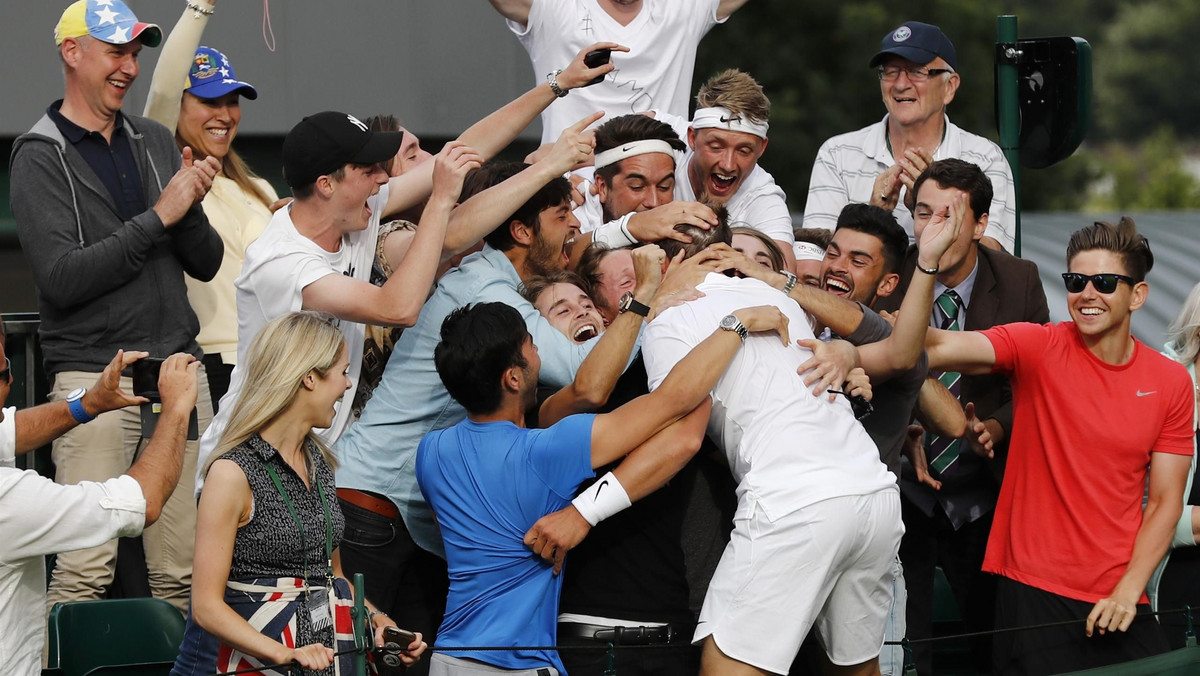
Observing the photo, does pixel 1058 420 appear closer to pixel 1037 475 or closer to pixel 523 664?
pixel 1037 475

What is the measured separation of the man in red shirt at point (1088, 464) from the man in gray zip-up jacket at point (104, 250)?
2557mm

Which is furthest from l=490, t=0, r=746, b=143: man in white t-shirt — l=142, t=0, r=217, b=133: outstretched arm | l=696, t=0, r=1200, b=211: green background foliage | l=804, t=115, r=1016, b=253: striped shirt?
l=696, t=0, r=1200, b=211: green background foliage

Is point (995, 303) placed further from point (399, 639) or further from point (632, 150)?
point (399, 639)

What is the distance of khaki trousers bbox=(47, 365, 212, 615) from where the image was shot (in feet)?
17.6

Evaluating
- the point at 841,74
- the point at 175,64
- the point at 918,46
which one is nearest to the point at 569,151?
the point at 175,64

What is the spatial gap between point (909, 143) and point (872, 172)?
7.3 inches

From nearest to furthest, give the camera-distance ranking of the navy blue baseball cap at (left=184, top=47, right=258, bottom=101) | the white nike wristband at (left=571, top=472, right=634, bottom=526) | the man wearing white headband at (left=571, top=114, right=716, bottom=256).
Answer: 1. the white nike wristband at (left=571, top=472, right=634, bottom=526)
2. the man wearing white headband at (left=571, top=114, right=716, bottom=256)
3. the navy blue baseball cap at (left=184, top=47, right=258, bottom=101)

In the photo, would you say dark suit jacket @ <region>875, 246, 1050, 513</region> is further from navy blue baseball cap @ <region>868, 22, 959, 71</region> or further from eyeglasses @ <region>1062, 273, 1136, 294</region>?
navy blue baseball cap @ <region>868, 22, 959, 71</region>

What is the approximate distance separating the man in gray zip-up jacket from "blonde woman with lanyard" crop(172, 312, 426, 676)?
1.22m

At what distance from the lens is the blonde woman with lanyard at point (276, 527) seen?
402 cm

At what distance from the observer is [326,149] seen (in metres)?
4.83

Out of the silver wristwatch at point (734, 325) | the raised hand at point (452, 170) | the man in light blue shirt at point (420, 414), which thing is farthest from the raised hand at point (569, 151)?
the silver wristwatch at point (734, 325)

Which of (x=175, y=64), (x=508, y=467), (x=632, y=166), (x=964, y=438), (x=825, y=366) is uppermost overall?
(x=175, y=64)

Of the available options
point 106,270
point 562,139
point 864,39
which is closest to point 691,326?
point 562,139
